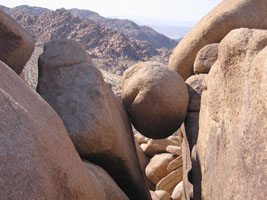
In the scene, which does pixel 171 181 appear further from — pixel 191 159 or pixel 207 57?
pixel 207 57

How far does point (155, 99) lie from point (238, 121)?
2.07m

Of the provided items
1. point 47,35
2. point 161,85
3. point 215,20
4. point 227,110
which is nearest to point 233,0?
point 215,20

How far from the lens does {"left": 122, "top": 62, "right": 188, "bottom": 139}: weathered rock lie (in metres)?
4.51

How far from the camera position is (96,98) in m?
3.86

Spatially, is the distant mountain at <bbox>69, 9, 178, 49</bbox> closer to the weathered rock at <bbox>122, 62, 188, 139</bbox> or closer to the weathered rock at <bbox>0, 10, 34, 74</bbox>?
the weathered rock at <bbox>122, 62, 188, 139</bbox>

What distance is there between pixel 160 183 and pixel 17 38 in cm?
446

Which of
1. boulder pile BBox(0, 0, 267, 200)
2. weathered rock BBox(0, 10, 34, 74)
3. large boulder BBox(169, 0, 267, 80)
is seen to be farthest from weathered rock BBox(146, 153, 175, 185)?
weathered rock BBox(0, 10, 34, 74)

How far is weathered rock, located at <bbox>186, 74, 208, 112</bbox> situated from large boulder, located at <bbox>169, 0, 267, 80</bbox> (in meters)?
0.87

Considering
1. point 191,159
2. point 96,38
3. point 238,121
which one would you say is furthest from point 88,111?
point 96,38

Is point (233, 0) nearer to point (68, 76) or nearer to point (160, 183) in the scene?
point (68, 76)

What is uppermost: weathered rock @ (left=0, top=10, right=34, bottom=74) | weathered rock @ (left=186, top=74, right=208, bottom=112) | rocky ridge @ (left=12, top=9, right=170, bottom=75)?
weathered rock @ (left=0, top=10, right=34, bottom=74)

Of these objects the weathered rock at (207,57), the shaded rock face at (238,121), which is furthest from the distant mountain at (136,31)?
the shaded rock face at (238,121)

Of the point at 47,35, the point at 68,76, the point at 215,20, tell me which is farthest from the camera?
the point at 47,35

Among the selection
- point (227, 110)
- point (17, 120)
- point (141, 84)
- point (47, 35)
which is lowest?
point (47, 35)
